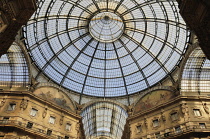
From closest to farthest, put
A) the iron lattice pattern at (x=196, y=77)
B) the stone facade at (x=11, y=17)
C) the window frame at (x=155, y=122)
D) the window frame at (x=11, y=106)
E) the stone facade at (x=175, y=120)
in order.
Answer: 1. the stone facade at (x=11, y=17)
2. the stone facade at (x=175, y=120)
3. the window frame at (x=11, y=106)
4. the window frame at (x=155, y=122)
5. the iron lattice pattern at (x=196, y=77)

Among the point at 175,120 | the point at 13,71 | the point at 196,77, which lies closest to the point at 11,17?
the point at 13,71

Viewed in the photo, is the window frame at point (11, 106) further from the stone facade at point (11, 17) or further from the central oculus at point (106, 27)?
the central oculus at point (106, 27)

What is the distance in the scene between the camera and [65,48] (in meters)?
40.2

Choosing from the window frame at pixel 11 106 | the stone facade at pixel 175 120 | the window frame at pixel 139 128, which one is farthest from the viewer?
the window frame at pixel 139 128

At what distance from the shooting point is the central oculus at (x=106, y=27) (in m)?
39.9

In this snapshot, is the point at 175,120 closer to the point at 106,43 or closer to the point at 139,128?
the point at 139,128

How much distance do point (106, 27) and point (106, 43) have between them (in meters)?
3.72

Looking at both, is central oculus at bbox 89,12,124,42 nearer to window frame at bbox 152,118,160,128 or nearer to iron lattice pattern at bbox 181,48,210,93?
iron lattice pattern at bbox 181,48,210,93

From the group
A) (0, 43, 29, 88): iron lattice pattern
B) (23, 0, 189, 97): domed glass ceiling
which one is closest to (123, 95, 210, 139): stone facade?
(23, 0, 189, 97): domed glass ceiling

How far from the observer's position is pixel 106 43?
4303 centimetres

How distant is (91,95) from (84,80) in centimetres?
401

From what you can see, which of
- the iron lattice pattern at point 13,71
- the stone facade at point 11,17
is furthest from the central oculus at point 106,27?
the stone facade at point 11,17

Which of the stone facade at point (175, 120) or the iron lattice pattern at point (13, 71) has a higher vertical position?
the iron lattice pattern at point (13, 71)

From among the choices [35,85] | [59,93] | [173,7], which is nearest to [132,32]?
[173,7]
